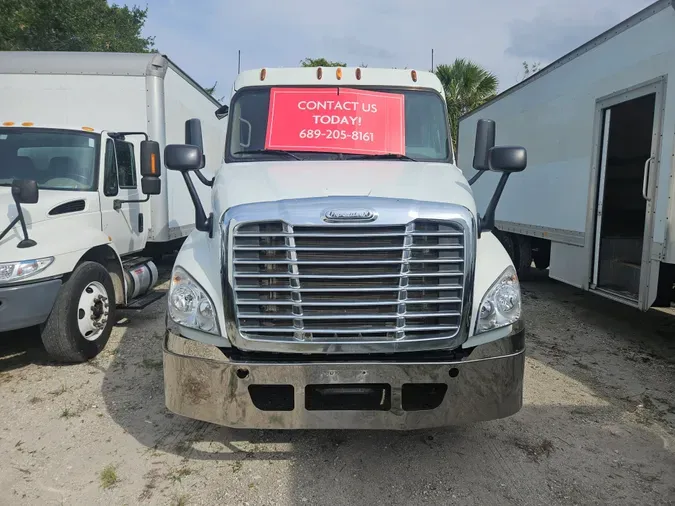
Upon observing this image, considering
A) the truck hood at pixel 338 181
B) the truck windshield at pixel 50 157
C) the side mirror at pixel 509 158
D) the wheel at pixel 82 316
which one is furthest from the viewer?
the truck windshield at pixel 50 157

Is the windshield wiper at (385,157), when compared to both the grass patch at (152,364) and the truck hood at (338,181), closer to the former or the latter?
the truck hood at (338,181)

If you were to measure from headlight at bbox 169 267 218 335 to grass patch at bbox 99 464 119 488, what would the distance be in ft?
3.56

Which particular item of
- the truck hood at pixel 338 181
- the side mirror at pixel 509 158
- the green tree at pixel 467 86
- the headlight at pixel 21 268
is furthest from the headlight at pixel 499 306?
the green tree at pixel 467 86

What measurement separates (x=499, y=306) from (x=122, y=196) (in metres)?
4.94

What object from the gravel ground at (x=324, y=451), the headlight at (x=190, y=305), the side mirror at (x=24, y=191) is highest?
the side mirror at (x=24, y=191)

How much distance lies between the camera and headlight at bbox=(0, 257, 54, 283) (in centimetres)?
436

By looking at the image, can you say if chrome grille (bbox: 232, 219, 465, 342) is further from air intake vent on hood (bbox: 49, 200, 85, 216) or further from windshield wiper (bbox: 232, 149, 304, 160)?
air intake vent on hood (bbox: 49, 200, 85, 216)

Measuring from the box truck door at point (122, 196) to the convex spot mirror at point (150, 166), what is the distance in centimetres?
75

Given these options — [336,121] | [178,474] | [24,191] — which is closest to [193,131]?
[336,121]

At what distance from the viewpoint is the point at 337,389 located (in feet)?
10.0

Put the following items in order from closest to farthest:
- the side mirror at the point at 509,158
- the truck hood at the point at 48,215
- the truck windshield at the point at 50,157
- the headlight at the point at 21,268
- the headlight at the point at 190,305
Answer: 1. the headlight at the point at 190,305
2. the side mirror at the point at 509,158
3. the headlight at the point at 21,268
4. the truck hood at the point at 48,215
5. the truck windshield at the point at 50,157

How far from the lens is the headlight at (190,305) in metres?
3.11

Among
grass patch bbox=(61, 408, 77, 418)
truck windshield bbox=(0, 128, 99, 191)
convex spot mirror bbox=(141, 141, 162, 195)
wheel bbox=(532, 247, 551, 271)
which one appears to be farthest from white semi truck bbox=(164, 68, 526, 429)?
wheel bbox=(532, 247, 551, 271)

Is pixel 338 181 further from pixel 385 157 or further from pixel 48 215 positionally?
pixel 48 215
